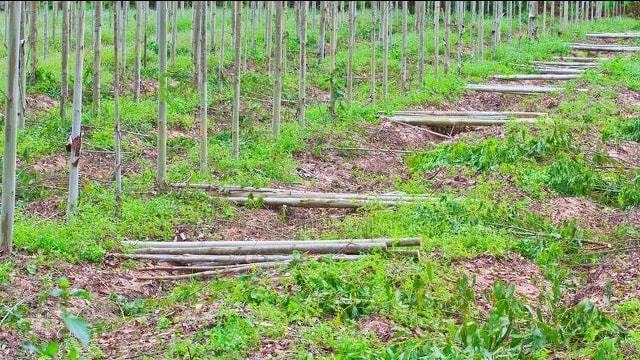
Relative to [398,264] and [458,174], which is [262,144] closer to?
[458,174]

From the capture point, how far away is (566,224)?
8.66m

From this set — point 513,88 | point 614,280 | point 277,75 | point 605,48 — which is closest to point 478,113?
point 513,88

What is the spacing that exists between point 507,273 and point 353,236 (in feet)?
4.96

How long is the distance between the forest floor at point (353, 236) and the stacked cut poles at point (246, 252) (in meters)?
0.17

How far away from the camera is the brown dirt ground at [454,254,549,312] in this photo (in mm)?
7461

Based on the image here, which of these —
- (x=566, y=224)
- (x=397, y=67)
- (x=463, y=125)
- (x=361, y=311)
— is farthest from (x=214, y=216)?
(x=397, y=67)

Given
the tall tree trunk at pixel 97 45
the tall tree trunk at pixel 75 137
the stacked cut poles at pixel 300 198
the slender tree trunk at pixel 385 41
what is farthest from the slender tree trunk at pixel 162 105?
the slender tree trunk at pixel 385 41

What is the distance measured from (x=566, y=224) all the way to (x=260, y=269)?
310cm

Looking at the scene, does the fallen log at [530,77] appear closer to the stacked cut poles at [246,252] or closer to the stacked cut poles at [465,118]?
the stacked cut poles at [465,118]

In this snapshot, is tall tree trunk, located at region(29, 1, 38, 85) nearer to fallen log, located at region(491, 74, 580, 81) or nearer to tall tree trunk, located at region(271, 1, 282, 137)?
tall tree trunk, located at region(271, 1, 282, 137)

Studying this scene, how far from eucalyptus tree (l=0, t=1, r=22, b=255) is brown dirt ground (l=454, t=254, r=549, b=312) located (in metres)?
3.78

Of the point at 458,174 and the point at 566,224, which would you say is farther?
the point at 458,174

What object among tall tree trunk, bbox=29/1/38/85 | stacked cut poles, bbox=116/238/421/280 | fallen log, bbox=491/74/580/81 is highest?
tall tree trunk, bbox=29/1/38/85

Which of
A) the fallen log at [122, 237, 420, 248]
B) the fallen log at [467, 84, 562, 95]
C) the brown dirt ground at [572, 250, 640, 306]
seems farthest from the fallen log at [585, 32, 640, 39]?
the fallen log at [122, 237, 420, 248]
